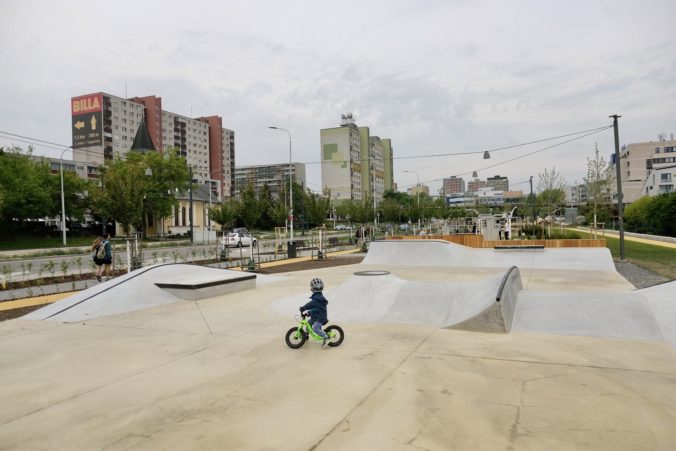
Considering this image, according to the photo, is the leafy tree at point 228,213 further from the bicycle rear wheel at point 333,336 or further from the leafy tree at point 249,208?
the bicycle rear wheel at point 333,336

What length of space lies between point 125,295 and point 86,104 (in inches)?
4943

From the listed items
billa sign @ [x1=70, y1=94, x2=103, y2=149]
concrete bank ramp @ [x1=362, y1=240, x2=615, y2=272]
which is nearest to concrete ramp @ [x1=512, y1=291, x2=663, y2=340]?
concrete bank ramp @ [x1=362, y1=240, x2=615, y2=272]

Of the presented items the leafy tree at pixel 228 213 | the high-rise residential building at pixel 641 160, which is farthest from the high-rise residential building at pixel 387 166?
the leafy tree at pixel 228 213

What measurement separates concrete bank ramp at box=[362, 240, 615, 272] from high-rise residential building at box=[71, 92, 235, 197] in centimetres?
8470

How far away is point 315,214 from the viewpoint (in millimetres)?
46094

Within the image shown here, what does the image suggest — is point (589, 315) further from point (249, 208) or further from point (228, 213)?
point (228, 213)

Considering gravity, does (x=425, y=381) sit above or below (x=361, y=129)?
below

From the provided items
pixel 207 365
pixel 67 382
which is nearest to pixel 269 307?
pixel 207 365

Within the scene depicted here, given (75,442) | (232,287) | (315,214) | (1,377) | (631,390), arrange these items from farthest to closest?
(315,214) < (232,287) < (1,377) < (631,390) < (75,442)

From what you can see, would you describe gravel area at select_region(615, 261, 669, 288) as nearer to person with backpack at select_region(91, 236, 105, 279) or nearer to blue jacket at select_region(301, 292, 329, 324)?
blue jacket at select_region(301, 292, 329, 324)

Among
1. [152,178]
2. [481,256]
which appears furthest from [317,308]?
[152,178]

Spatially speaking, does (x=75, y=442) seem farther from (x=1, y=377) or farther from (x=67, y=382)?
(x=1, y=377)

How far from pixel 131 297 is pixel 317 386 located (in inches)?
294

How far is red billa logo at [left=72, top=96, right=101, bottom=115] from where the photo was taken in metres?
115
